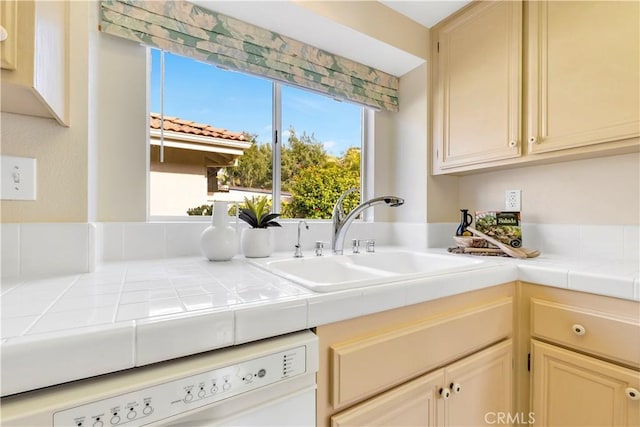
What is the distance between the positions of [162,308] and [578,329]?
3.92 feet

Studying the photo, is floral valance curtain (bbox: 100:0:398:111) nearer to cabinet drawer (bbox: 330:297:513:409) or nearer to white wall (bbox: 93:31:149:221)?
white wall (bbox: 93:31:149:221)

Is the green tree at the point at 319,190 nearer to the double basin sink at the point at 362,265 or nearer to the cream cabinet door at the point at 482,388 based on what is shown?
the double basin sink at the point at 362,265

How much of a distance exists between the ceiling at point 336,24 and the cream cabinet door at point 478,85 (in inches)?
5.4

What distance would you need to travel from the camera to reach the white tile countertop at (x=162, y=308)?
412 mm

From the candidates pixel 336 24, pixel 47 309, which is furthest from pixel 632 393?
pixel 336 24

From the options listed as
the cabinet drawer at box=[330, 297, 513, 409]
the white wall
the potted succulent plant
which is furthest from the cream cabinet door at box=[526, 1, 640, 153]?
the white wall

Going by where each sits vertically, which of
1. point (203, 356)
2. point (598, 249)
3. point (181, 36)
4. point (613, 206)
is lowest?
point (203, 356)

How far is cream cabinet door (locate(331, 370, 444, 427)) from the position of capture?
2.28 feet

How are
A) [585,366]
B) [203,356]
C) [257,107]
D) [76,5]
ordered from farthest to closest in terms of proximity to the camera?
1. [257,107]
2. [585,366]
3. [76,5]
4. [203,356]

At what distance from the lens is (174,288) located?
2.24ft

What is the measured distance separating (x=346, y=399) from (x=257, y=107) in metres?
1.32

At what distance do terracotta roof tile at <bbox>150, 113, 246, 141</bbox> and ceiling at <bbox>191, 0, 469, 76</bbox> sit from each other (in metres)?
0.47

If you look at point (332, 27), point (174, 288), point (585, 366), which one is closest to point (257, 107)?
point (332, 27)

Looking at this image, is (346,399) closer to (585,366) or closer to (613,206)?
(585,366)
